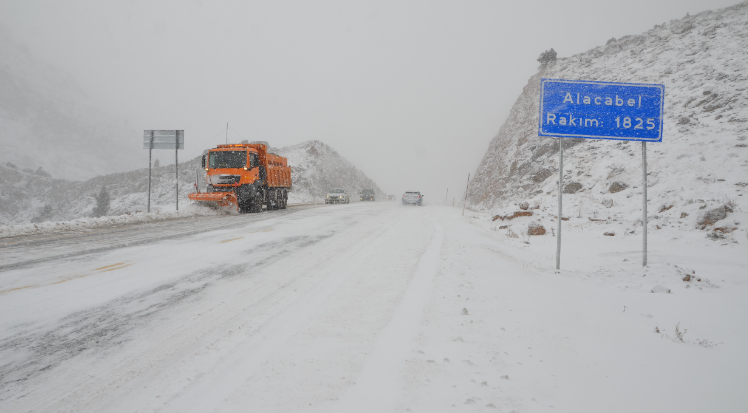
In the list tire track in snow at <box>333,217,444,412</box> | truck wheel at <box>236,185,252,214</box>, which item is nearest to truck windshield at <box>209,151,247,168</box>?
truck wheel at <box>236,185,252,214</box>

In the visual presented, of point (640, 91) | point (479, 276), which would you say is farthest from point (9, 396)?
point (640, 91)

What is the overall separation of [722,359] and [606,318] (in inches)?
43.2

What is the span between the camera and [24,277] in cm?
501

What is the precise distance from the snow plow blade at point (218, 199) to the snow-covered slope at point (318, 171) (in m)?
28.5

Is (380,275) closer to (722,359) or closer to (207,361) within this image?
(207,361)

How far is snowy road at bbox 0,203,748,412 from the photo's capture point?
7.90 ft

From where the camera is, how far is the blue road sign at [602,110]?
22.6 feet

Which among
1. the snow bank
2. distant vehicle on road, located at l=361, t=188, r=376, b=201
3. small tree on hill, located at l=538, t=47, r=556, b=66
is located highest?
small tree on hill, located at l=538, t=47, r=556, b=66

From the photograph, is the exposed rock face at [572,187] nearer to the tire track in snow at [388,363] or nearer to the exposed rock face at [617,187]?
the exposed rock face at [617,187]

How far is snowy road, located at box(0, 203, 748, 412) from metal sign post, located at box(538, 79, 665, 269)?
312cm

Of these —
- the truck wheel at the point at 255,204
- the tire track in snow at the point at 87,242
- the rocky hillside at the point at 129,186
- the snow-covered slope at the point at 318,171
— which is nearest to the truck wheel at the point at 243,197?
the truck wheel at the point at 255,204

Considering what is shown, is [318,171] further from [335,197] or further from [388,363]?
[388,363]

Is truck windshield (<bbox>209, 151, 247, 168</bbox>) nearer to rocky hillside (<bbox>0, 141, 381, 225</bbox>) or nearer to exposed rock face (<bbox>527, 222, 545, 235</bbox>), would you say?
exposed rock face (<bbox>527, 222, 545, 235</bbox>)

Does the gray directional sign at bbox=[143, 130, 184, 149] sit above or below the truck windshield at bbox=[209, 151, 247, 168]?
above
